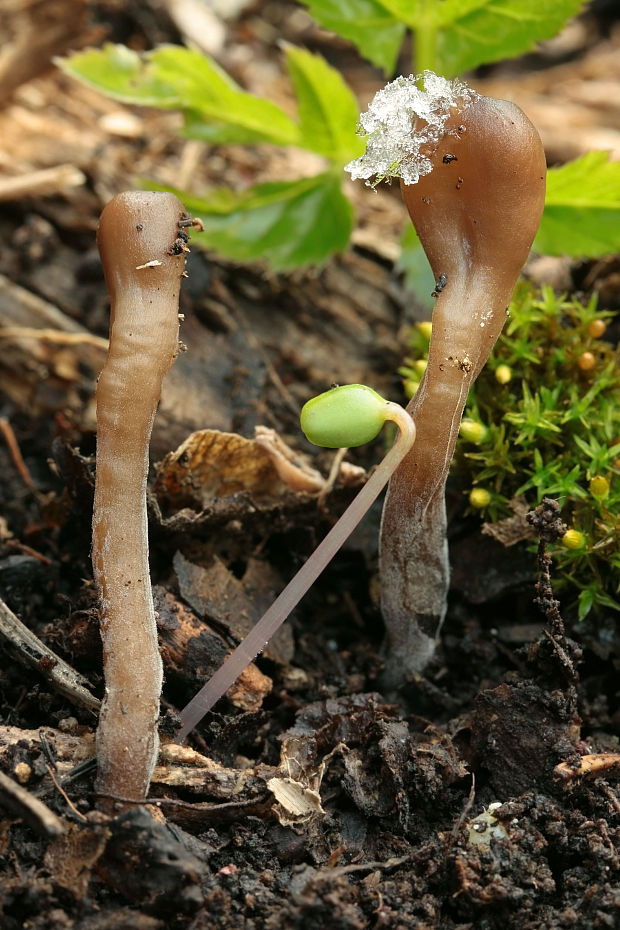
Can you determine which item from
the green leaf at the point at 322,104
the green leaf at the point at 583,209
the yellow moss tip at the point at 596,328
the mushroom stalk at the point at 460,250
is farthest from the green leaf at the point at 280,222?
the mushroom stalk at the point at 460,250

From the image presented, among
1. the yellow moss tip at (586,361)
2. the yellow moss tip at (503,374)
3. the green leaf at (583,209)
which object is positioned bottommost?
the yellow moss tip at (503,374)

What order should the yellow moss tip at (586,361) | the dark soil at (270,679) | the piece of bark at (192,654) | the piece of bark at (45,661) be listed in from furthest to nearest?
the yellow moss tip at (586,361), the piece of bark at (192,654), the piece of bark at (45,661), the dark soil at (270,679)

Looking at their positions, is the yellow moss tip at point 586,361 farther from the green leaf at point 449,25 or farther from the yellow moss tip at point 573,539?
the green leaf at point 449,25

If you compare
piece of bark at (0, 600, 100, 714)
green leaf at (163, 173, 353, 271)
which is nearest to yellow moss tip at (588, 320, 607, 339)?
green leaf at (163, 173, 353, 271)

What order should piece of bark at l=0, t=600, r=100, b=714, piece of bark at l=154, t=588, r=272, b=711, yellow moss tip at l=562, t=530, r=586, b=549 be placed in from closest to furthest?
piece of bark at l=0, t=600, r=100, b=714
piece of bark at l=154, t=588, r=272, b=711
yellow moss tip at l=562, t=530, r=586, b=549

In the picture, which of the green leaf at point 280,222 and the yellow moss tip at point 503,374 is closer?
the yellow moss tip at point 503,374

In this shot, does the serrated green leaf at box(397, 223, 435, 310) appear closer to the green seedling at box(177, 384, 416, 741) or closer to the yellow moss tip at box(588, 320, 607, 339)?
the yellow moss tip at box(588, 320, 607, 339)

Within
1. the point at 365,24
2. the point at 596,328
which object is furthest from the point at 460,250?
the point at 365,24
